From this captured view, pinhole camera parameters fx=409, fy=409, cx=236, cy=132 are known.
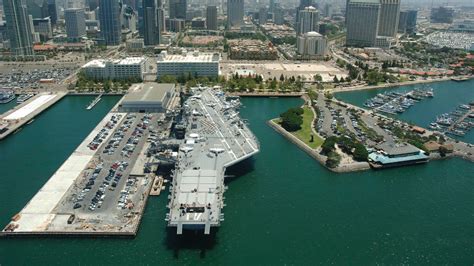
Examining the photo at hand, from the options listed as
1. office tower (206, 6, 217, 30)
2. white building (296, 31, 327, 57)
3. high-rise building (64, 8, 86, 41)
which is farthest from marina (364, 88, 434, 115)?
office tower (206, 6, 217, 30)

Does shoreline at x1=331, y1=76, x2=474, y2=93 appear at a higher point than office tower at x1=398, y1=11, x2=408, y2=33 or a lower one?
lower

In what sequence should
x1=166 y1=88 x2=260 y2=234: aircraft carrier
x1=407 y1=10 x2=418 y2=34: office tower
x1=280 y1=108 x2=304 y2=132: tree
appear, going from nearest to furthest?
1. x1=166 y1=88 x2=260 y2=234: aircraft carrier
2. x1=280 y1=108 x2=304 y2=132: tree
3. x1=407 y1=10 x2=418 y2=34: office tower

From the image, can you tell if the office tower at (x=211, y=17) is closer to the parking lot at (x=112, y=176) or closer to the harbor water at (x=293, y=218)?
the parking lot at (x=112, y=176)

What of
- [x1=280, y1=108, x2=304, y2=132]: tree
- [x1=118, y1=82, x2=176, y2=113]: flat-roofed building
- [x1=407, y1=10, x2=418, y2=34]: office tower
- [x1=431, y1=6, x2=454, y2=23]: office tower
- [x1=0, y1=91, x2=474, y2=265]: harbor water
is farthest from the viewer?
[x1=431, y1=6, x2=454, y2=23]: office tower

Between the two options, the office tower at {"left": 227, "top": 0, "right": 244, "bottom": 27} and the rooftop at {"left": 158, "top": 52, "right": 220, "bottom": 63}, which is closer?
the rooftop at {"left": 158, "top": 52, "right": 220, "bottom": 63}

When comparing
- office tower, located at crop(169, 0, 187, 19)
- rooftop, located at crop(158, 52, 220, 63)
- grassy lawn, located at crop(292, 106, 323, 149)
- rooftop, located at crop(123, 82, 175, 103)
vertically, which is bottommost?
grassy lawn, located at crop(292, 106, 323, 149)

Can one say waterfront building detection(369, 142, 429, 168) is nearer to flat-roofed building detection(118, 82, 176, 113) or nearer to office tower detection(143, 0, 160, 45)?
flat-roofed building detection(118, 82, 176, 113)
